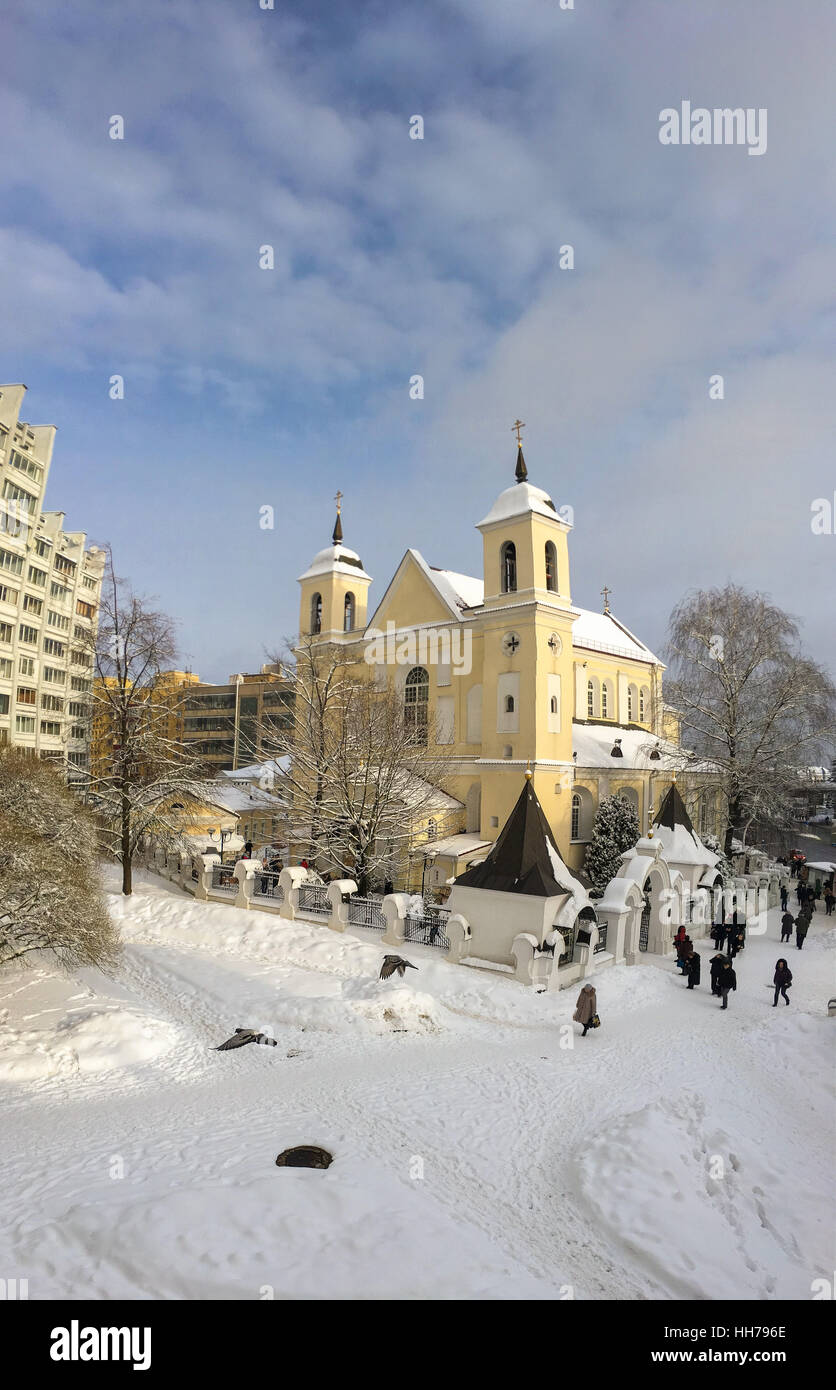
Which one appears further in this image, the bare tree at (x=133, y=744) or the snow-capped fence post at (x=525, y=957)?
the bare tree at (x=133, y=744)

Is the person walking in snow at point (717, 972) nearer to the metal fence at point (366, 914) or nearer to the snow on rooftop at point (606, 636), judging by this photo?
the metal fence at point (366, 914)

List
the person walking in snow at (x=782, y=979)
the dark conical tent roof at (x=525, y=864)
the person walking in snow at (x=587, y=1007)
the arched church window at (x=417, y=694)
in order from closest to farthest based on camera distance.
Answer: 1. the person walking in snow at (x=587, y=1007)
2. the person walking in snow at (x=782, y=979)
3. the dark conical tent roof at (x=525, y=864)
4. the arched church window at (x=417, y=694)

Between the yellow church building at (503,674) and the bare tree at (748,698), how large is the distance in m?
2.22

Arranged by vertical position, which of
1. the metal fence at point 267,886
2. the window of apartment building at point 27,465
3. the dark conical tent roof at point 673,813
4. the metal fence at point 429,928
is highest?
the window of apartment building at point 27,465

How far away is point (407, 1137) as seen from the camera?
27.7 ft

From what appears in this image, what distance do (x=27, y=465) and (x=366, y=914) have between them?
46.4 m

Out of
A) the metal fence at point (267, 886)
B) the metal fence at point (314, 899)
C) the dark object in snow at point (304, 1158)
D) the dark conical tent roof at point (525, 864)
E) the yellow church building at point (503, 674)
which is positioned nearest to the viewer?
the dark object in snow at point (304, 1158)

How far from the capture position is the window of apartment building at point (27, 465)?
48.9 meters

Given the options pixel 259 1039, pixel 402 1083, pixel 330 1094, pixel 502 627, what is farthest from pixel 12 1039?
pixel 502 627

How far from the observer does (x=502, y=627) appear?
93.9ft

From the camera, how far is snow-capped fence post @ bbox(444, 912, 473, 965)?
1609 cm

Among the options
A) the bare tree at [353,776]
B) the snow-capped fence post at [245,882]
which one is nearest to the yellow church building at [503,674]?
the bare tree at [353,776]

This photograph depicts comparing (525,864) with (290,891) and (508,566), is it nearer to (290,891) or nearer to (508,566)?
(290,891)

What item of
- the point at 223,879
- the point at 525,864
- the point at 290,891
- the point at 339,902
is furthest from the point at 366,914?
the point at 223,879
